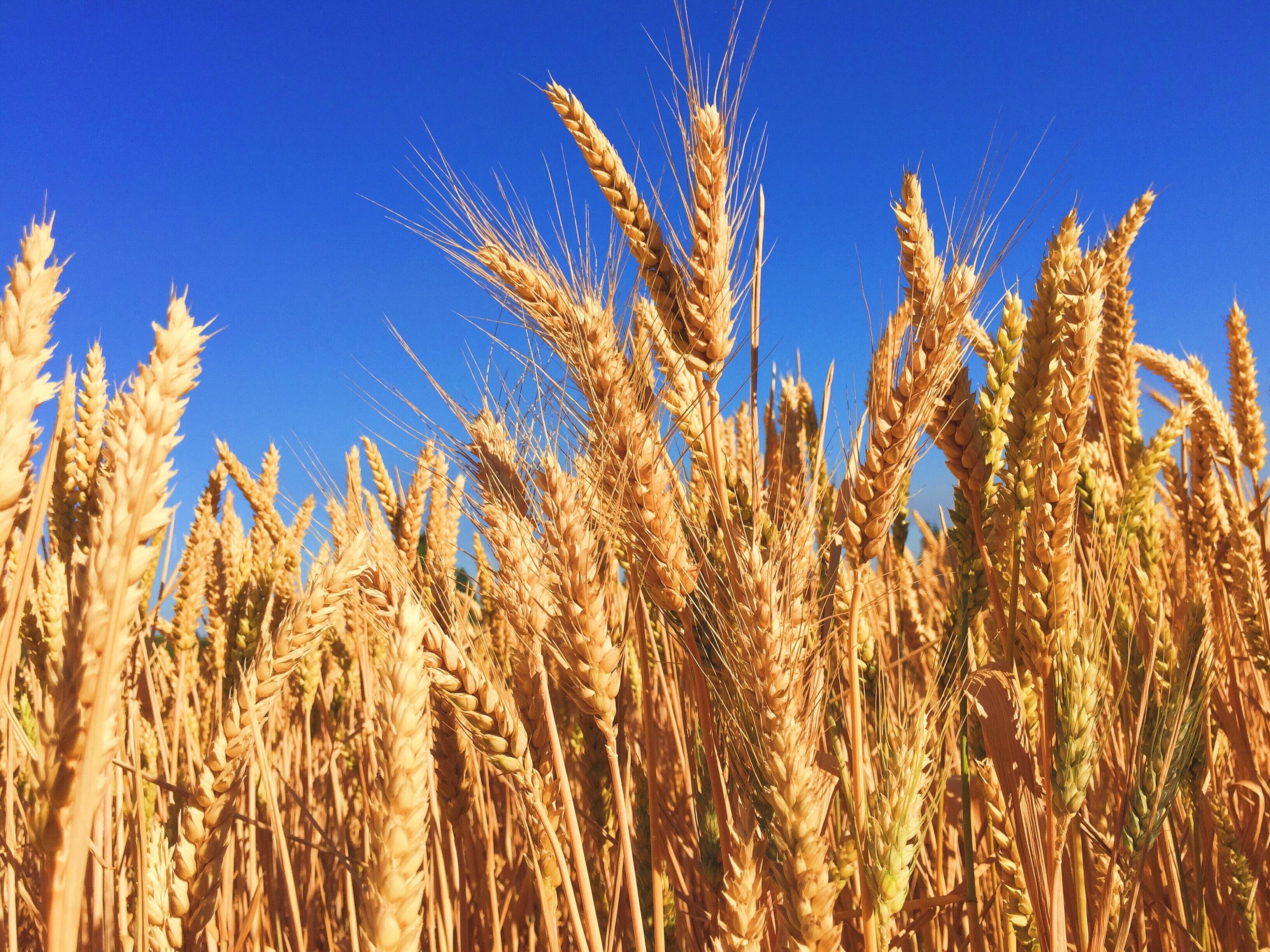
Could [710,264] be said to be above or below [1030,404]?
above

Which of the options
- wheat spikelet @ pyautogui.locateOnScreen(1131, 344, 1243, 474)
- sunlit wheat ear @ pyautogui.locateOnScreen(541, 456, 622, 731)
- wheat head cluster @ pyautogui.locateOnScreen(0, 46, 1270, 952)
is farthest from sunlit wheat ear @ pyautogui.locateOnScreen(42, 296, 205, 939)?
wheat spikelet @ pyautogui.locateOnScreen(1131, 344, 1243, 474)

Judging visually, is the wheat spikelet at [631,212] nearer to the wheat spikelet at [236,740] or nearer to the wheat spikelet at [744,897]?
the wheat spikelet at [236,740]

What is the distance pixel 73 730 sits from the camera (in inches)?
21.6

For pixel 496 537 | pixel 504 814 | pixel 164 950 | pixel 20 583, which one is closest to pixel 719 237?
pixel 496 537

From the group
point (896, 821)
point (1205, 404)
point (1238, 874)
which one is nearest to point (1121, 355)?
point (1205, 404)

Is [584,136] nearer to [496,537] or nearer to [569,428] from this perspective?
[569,428]

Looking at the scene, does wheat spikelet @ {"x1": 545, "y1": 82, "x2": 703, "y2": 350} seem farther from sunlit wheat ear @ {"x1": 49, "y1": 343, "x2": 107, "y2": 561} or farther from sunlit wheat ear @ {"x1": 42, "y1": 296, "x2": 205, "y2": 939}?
sunlit wheat ear @ {"x1": 49, "y1": 343, "x2": 107, "y2": 561}

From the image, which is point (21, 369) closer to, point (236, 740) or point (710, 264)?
point (236, 740)

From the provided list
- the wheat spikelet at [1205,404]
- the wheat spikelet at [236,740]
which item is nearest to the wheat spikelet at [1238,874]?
the wheat spikelet at [1205,404]

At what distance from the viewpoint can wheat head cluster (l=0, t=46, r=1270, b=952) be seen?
725mm

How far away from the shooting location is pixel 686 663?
1595 millimetres

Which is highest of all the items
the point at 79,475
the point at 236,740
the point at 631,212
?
the point at 631,212

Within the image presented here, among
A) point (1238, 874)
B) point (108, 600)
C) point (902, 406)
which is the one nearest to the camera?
point (108, 600)

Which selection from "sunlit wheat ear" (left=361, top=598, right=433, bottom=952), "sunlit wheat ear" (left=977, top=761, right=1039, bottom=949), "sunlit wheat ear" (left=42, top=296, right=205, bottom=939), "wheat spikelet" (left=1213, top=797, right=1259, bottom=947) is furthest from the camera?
"wheat spikelet" (left=1213, top=797, right=1259, bottom=947)
